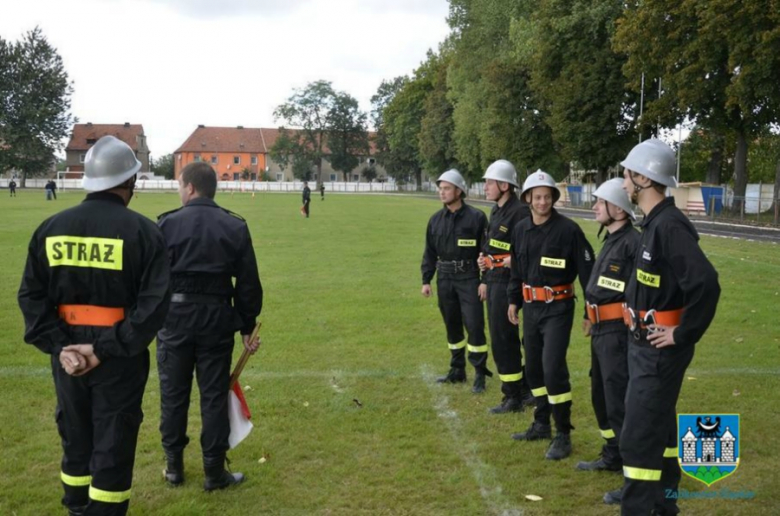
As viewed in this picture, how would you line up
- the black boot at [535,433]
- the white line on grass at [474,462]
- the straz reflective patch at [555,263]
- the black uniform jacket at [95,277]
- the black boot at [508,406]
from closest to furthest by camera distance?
1. the black uniform jacket at [95,277]
2. the white line on grass at [474,462]
3. the straz reflective patch at [555,263]
4. the black boot at [535,433]
5. the black boot at [508,406]

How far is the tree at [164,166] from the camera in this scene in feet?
445

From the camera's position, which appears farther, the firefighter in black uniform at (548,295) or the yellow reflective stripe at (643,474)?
the firefighter in black uniform at (548,295)

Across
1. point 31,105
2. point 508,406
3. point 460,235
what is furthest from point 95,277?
point 31,105

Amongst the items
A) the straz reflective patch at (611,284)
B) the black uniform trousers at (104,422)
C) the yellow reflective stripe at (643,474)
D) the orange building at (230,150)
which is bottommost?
the yellow reflective stripe at (643,474)

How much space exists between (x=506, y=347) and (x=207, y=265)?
3.26 meters

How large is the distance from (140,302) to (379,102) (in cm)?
12701

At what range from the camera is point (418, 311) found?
12805mm

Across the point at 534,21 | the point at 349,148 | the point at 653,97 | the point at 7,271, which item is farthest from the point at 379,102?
the point at 7,271

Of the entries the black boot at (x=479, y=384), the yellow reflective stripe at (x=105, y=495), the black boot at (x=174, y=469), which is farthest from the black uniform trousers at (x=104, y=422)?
the black boot at (x=479, y=384)

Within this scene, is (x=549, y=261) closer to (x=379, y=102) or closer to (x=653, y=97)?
(x=653, y=97)

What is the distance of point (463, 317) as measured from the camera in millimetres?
8188

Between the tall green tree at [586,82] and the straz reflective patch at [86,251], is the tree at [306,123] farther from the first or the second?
the straz reflective patch at [86,251]

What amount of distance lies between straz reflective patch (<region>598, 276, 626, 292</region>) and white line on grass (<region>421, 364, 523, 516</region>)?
1678mm

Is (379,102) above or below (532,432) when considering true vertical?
above
